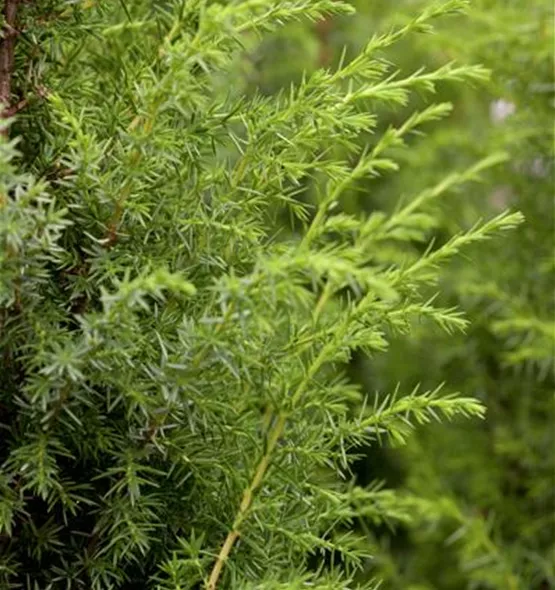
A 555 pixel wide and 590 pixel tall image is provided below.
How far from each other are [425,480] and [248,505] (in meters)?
A: 1.10

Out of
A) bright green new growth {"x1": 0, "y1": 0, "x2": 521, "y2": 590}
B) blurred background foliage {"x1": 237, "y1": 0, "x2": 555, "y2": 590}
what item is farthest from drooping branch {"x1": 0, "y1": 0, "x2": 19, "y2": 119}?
blurred background foliage {"x1": 237, "y1": 0, "x2": 555, "y2": 590}

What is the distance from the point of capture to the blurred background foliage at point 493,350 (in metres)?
1.59

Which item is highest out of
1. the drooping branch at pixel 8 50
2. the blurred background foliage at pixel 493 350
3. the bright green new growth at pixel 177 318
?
the drooping branch at pixel 8 50

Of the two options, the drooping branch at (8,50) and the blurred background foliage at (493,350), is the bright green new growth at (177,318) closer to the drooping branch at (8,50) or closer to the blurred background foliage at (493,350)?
the drooping branch at (8,50)

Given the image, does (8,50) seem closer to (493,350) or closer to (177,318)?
(177,318)

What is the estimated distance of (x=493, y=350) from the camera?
180 cm

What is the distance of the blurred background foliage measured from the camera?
1.59m

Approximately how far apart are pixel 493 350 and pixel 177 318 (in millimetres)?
1171

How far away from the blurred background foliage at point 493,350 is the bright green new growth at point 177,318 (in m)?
0.80

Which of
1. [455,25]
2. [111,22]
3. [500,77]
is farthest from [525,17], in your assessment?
[111,22]

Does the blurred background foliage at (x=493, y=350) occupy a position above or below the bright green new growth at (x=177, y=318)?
below

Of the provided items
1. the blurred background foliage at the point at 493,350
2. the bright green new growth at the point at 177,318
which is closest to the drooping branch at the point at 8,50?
the bright green new growth at the point at 177,318

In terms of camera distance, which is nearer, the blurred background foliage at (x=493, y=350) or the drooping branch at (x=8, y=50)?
the drooping branch at (x=8, y=50)

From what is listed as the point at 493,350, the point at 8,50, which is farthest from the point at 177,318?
the point at 493,350
